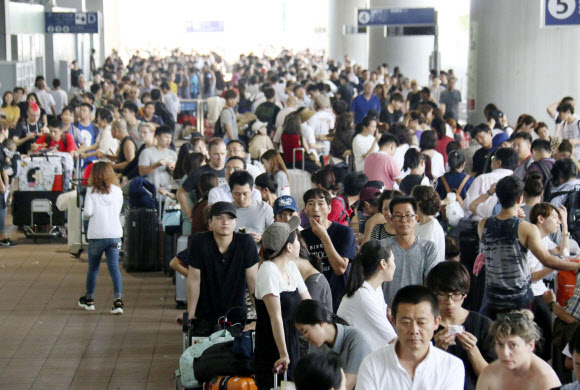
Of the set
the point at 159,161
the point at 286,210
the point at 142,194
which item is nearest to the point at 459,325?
the point at 286,210

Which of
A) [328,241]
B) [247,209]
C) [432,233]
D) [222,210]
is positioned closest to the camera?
[222,210]

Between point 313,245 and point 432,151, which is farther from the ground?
point 432,151

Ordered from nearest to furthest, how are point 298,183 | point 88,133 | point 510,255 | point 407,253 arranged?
1. point 407,253
2. point 510,255
3. point 298,183
4. point 88,133

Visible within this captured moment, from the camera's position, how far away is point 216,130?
16172 mm

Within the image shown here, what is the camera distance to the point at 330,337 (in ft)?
15.8

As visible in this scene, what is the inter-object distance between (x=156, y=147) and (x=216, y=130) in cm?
441

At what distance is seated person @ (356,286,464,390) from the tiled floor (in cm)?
376

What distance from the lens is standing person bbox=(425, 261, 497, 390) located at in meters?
4.70

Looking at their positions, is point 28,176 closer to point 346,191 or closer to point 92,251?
point 92,251

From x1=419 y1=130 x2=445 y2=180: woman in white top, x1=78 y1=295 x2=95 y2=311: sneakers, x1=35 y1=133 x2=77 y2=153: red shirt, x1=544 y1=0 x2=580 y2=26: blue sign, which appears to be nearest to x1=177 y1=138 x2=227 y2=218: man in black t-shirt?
x1=78 y1=295 x2=95 y2=311: sneakers

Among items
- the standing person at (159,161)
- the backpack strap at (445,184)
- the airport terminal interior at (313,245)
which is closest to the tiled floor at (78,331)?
the airport terminal interior at (313,245)

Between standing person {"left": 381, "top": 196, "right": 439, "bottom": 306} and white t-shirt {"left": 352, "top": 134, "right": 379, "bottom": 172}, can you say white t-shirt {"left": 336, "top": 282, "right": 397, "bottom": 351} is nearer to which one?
standing person {"left": 381, "top": 196, "right": 439, "bottom": 306}

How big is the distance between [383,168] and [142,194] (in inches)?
106

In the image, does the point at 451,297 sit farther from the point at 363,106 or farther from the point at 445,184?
the point at 363,106
